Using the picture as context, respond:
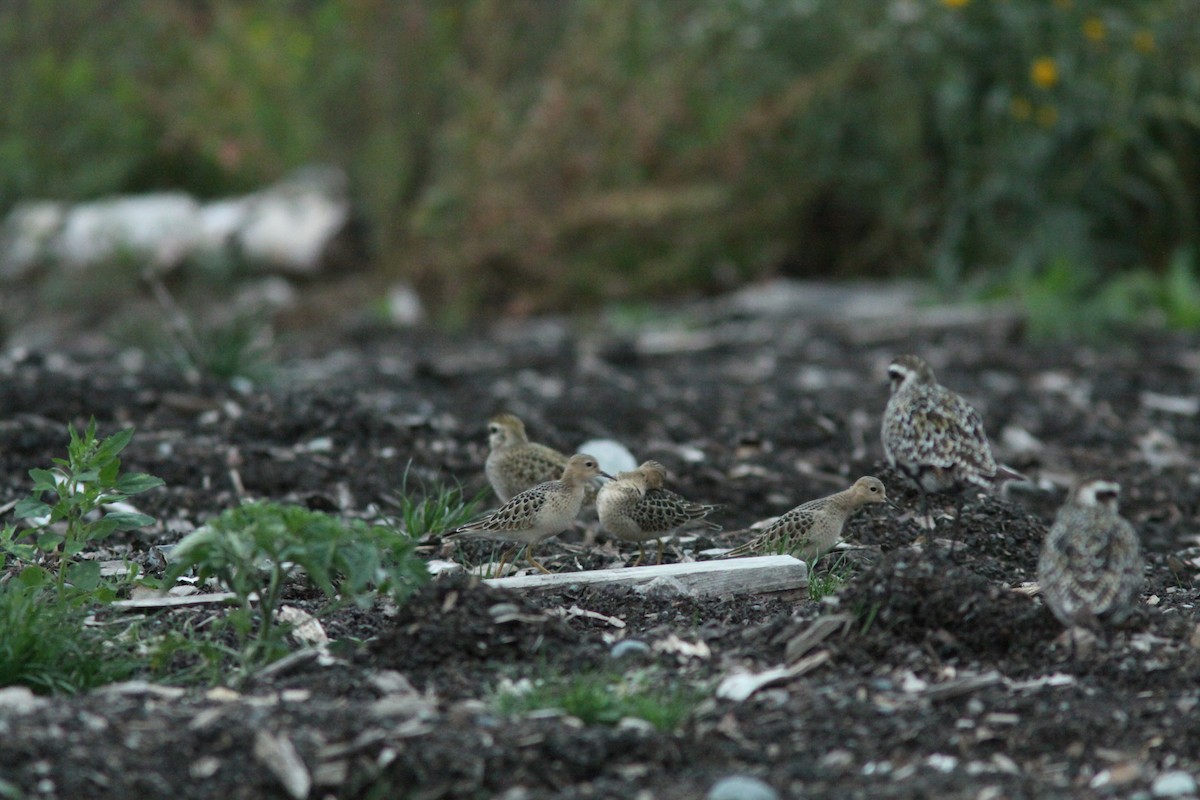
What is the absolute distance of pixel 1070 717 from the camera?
3.73 meters

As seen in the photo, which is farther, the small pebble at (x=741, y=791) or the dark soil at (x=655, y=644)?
the dark soil at (x=655, y=644)

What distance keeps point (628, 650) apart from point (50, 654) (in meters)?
1.55

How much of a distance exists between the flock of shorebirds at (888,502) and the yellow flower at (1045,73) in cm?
715

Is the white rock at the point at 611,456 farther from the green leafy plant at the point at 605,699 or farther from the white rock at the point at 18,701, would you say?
the white rock at the point at 18,701

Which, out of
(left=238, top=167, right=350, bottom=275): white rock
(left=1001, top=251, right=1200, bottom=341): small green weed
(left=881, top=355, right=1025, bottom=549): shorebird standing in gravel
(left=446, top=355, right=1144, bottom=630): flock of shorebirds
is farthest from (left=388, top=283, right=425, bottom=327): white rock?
(left=881, top=355, right=1025, bottom=549): shorebird standing in gravel

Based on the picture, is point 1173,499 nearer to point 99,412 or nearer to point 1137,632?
point 1137,632

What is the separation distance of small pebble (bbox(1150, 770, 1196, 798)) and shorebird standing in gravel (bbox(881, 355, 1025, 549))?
1.54 m

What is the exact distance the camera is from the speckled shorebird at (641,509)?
5.22m

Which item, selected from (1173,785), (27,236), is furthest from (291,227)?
(1173,785)

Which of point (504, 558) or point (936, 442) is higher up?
point (936, 442)

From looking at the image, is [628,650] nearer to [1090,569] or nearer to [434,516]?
→ [1090,569]

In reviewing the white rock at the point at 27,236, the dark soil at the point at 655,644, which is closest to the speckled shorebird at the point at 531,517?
the dark soil at the point at 655,644

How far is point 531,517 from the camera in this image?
502cm

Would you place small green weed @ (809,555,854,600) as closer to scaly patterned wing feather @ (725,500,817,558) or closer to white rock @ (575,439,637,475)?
scaly patterned wing feather @ (725,500,817,558)
